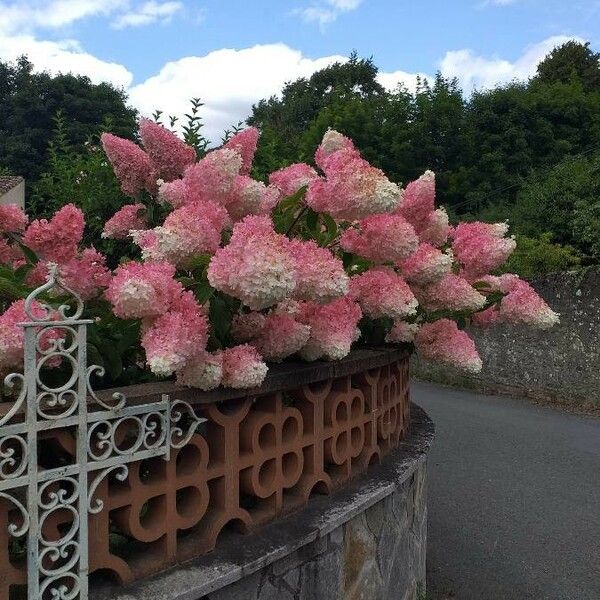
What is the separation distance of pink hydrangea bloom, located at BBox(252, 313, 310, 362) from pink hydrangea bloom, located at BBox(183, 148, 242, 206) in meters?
0.42

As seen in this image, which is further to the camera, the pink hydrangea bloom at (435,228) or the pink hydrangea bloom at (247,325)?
the pink hydrangea bloom at (435,228)

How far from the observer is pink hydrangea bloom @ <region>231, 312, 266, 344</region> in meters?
2.09

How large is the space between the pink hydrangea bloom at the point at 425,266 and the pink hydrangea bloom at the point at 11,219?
1393mm

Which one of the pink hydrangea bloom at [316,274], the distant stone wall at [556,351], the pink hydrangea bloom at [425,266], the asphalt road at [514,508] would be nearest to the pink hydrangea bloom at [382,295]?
the pink hydrangea bloom at [425,266]

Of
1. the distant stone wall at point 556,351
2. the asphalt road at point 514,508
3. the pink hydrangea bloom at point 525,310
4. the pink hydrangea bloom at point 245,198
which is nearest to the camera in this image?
the pink hydrangea bloom at point 245,198

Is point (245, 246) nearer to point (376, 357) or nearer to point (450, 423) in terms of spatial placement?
point (376, 357)

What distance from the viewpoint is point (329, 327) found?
215 centimetres

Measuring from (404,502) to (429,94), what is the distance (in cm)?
2074

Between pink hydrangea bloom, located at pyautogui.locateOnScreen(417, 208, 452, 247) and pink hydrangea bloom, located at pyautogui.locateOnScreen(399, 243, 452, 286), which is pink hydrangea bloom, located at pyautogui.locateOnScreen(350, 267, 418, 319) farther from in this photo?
A: pink hydrangea bloom, located at pyautogui.locateOnScreen(417, 208, 452, 247)

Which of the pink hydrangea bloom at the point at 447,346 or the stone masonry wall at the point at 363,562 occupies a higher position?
the pink hydrangea bloom at the point at 447,346

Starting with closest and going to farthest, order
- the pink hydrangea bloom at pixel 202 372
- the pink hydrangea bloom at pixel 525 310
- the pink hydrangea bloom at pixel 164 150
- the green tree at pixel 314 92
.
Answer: the pink hydrangea bloom at pixel 202 372 → the pink hydrangea bloom at pixel 164 150 → the pink hydrangea bloom at pixel 525 310 → the green tree at pixel 314 92

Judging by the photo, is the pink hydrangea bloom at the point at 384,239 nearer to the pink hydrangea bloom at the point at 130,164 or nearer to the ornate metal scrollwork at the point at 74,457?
the pink hydrangea bloom at the point at 130,164

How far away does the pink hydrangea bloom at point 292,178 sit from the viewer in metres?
2.79

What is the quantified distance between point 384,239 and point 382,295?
191 mm
